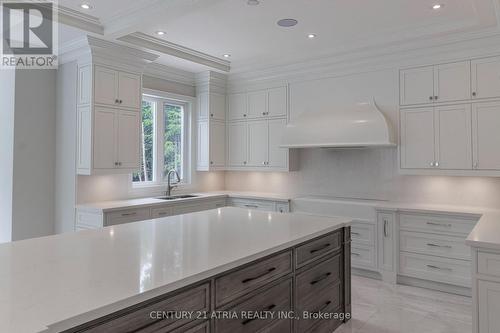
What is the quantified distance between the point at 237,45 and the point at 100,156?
2.16 meters

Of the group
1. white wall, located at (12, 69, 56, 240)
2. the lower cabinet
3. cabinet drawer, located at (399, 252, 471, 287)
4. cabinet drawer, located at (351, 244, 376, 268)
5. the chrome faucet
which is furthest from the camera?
the chrome faucet

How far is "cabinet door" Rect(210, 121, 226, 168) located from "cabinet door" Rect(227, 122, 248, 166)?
101 mm

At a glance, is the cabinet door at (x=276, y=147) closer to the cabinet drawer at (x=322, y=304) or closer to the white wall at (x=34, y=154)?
the cabinet drawer at (x=322, y=304)

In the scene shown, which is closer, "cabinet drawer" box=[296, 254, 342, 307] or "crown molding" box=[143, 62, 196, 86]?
"cabinet drawer" box=[296, 254, 342, 307]

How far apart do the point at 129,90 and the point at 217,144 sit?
182cm

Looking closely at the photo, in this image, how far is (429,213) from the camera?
148 inches

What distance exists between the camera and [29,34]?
3730 millimetres

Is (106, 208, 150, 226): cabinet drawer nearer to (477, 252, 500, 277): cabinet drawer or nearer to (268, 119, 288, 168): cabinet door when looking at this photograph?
(268, 119, 288, 168): cabinet door

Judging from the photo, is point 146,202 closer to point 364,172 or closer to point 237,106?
point 237,106

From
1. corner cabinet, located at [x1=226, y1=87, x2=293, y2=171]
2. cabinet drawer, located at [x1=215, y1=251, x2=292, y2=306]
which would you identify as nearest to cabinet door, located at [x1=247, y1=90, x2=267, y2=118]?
corner cabinet, located at [x1=226, y1=87, x2=293, y2=171]

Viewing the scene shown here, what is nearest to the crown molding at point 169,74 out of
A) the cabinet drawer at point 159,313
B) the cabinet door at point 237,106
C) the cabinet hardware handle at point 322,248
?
the cabinet door at point 237,106

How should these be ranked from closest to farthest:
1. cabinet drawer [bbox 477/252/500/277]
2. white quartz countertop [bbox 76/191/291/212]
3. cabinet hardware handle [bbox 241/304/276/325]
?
1. cabinet hardware handle [bbox 241/304/276/325]
2. cabinet drawer [bbox 477/252/500/277]
3. white quartz countertop [bbox 76/191/291/212]

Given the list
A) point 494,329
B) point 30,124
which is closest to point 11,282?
point 494,329

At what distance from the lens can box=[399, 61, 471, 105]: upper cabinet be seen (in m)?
3.80
